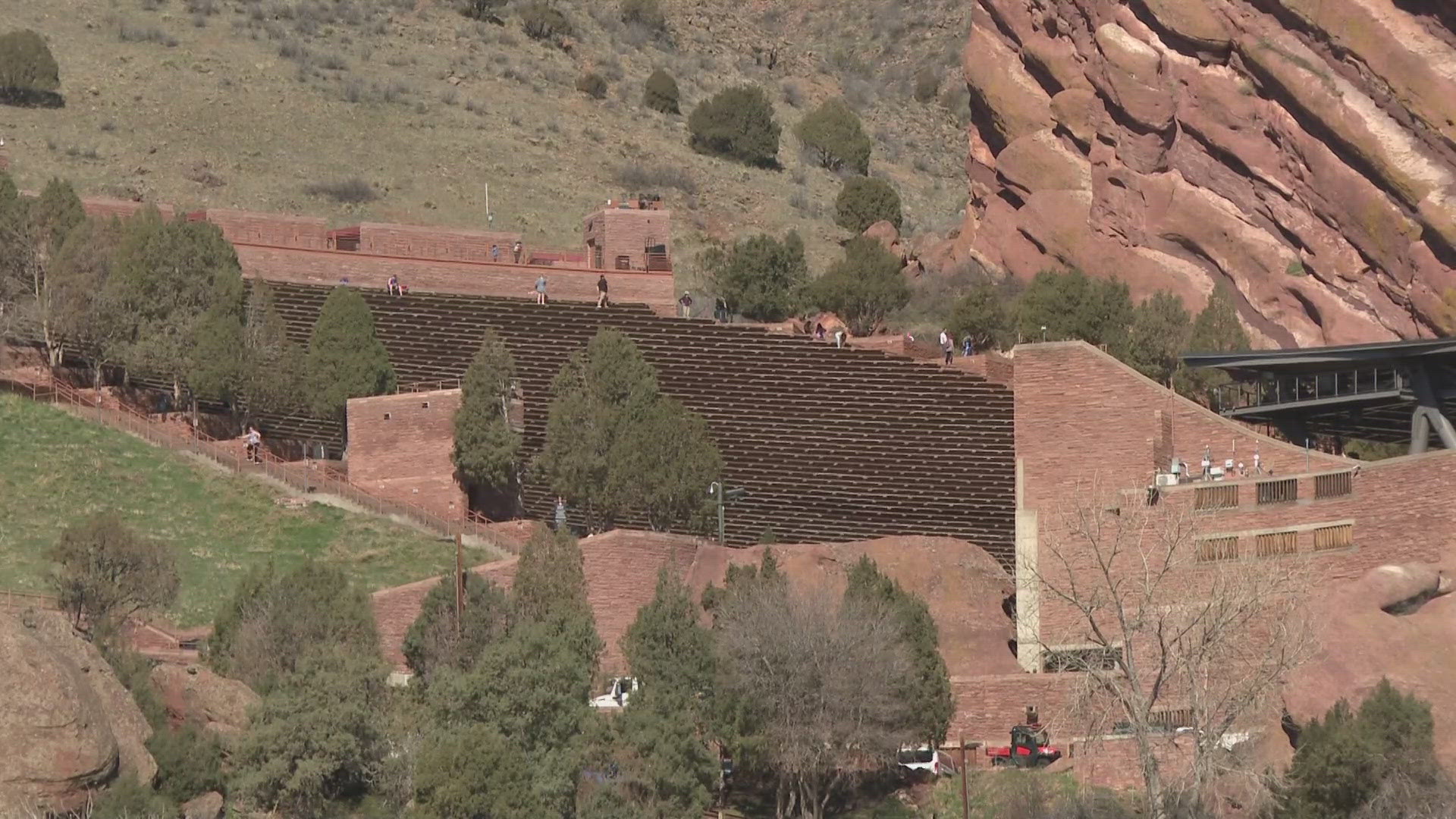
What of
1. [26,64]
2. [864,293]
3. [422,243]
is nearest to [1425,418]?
[864,293]

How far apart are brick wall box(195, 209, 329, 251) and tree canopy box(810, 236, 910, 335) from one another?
496 inches

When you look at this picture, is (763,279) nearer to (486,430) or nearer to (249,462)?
(486,430)

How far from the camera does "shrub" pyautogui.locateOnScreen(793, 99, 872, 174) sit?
108 metres

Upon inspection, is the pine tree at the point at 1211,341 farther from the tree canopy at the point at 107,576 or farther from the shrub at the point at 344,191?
the shrub at the point at 344,191

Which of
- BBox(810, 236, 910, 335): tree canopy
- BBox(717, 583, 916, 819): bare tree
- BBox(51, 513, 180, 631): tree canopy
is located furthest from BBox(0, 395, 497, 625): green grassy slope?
BBox(810, 236, 910, 335): tree canopy

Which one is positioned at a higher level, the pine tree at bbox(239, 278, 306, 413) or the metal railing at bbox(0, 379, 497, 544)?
the pine tree at bbox(239, 278, 306, 413)

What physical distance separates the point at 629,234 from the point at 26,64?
89.6ft

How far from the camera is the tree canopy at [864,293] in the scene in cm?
7956

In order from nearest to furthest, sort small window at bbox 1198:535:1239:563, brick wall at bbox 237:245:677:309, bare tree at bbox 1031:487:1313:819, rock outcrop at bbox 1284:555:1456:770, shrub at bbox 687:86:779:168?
bare tree at bbox 1031:487:1313:819
rock outcrop at bbox 1284:555:1456:770
small window at bbox 1198:535:1239:563
brick wall at bbox 237:245:677:309
shrub at bbox 687:86:779:168

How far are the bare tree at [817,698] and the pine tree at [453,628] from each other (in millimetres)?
3933

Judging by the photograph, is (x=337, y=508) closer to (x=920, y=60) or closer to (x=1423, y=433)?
(x=1423, y=433)

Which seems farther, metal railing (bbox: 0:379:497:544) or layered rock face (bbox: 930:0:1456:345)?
layered rock face (bbox: 930:0:1456:345)

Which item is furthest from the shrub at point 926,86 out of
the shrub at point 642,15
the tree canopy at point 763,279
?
the tree canopy at point 763,279

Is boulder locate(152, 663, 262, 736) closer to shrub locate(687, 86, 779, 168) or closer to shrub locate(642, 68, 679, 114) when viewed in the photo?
shrub locate(687, 86, 779, 168)
